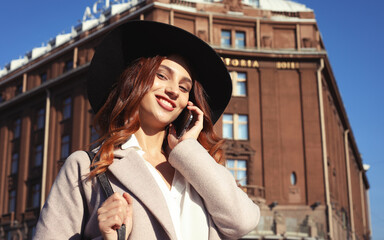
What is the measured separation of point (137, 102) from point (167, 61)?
342mm

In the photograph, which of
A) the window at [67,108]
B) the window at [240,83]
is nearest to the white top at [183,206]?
the window at [240,83]

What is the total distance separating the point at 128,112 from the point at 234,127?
25.6 m

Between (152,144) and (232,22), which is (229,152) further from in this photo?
(152,144)

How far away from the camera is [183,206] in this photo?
2775 millimetres

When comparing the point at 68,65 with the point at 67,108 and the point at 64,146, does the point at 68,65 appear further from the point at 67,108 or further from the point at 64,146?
the point at 64,146

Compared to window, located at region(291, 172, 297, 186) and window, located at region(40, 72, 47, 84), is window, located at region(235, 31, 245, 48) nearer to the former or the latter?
window, located at region(291, 172, 297, 186)

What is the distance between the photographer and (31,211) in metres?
32.5

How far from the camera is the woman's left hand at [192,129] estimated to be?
2.95 m

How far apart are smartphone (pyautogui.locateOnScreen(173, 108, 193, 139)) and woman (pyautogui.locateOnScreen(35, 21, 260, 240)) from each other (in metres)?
0.06

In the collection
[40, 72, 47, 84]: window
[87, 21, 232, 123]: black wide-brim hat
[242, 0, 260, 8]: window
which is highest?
[242, 0, 260, 8]: window

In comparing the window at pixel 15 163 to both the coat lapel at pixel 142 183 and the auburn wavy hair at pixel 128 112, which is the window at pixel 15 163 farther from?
the coat lapel at pixel 142 183

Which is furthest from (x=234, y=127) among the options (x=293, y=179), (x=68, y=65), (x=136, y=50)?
(x=136, y=50)

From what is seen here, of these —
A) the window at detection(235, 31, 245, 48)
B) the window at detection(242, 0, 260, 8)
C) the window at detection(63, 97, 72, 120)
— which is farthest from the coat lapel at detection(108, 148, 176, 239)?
the window at detection(63, 97, 72, 120)

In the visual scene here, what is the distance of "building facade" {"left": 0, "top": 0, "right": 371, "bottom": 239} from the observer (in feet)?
91.0
